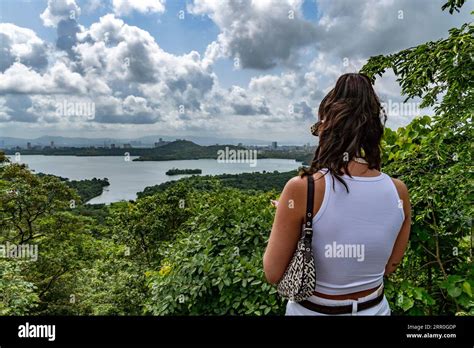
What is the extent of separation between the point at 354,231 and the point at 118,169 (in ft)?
9.95

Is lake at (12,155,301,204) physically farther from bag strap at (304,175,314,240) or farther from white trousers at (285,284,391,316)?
bag strap at (304,175,314,240)

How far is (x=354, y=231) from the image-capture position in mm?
928

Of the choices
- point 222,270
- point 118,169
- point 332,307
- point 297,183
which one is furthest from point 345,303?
point 118,169

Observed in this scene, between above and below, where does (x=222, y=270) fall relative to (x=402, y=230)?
below

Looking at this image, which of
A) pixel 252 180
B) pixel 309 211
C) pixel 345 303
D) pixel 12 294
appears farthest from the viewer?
pixel 252 180

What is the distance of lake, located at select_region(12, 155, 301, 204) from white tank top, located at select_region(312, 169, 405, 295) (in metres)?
2.25

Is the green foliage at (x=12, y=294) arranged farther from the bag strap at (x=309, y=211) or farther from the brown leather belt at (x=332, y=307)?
the bag strap at (x=309, y=211)

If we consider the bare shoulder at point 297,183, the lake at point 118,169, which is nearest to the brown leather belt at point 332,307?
the bare shoulder at point 297,183

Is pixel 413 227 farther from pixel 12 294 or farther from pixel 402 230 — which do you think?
pixel 12 294

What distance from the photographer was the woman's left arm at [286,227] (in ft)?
2.95

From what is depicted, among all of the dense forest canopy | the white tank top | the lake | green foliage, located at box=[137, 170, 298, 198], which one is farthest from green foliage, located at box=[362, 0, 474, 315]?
the lake

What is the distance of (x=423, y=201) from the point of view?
1.84 m

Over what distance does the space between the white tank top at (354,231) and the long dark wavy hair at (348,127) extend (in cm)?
4

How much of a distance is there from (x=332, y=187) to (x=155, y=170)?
2876 mm
